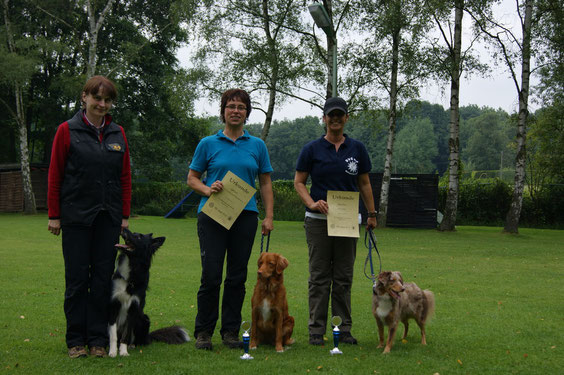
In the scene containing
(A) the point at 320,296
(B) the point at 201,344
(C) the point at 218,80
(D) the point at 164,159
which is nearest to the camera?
(B) the point at 201,344

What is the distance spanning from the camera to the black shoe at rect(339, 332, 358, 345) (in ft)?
17.7

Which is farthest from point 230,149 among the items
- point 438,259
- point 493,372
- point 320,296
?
point 438,259

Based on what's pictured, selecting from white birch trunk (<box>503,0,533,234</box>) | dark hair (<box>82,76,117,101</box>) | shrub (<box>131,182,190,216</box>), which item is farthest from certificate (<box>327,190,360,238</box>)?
shrub (<box>131,182,190,216</box>)

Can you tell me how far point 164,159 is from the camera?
35.3 metres

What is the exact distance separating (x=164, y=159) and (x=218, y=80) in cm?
1260

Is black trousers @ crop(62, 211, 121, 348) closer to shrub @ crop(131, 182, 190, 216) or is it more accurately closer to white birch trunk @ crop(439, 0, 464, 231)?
white birch trunk @ crop(439, 0, 464, 231)

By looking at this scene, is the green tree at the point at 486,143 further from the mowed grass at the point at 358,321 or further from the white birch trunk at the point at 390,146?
the mowed grass at the point at 358,321

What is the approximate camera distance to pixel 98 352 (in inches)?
186

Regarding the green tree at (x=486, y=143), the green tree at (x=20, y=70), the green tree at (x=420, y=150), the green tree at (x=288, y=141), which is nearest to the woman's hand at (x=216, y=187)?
the green tree at (x=20, y=70)

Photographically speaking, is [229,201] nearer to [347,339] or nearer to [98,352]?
[98,352]

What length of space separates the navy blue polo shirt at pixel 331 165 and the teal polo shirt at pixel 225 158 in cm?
55

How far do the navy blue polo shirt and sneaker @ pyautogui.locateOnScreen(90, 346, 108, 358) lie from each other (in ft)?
7.92

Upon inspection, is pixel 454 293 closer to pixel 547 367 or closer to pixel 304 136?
pixel 547 367

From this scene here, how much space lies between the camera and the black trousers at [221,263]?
500 centimetres
